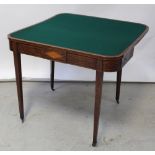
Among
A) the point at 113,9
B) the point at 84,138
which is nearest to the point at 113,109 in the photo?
the point at 84,138

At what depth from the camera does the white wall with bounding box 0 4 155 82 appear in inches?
83.5

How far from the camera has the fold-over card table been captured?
133cm

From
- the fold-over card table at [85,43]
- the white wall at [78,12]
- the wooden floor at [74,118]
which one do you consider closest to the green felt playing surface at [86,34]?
the fold-over card table at [85,43]

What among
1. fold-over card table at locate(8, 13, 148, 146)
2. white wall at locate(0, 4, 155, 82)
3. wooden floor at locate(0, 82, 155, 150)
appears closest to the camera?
fold-over card table at locate(8, 13, 148, 146)

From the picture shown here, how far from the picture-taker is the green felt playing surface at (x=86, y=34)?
4.50 ft

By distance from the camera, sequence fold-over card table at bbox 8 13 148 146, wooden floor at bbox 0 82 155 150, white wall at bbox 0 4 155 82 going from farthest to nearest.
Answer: white wall at bbox 0 4 155 82
wooden floor at bbox 0 82 155 150
fold-over card table at bbox 8 13 148 146

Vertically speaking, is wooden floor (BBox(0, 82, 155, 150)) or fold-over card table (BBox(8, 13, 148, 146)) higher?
fold-over card table (BBox(8, 13, 148, 146))

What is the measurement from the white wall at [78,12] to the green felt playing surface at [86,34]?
14.2 inches

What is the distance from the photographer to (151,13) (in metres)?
2.12

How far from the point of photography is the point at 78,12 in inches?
84.4

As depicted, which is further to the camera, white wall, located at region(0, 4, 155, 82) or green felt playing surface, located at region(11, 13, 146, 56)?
white wall, located at region(0, 4, 155, 82)

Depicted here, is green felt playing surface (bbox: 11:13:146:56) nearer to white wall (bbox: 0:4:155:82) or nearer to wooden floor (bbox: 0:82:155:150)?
white wall (bbox: 0:4:155:82)

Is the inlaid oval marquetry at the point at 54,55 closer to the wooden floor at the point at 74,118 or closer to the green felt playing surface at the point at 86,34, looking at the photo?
the green felt playing surface at the point at 86,34

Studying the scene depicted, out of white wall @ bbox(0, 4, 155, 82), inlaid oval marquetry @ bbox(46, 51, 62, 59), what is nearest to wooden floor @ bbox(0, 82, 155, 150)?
white wall @ bbox(0, 4, 155, 82)
